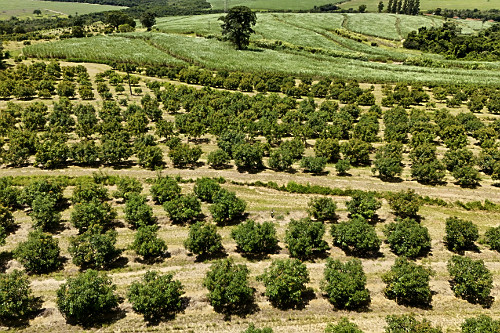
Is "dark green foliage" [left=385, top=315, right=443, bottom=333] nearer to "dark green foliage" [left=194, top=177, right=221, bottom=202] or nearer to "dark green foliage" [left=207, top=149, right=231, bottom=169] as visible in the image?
"dark green foliage" [left=194, top=177, right=221, bottom=202]

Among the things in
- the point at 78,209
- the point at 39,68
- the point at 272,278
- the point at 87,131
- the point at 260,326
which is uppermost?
the point at 39,68

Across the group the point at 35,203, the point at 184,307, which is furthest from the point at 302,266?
the point at 35,203

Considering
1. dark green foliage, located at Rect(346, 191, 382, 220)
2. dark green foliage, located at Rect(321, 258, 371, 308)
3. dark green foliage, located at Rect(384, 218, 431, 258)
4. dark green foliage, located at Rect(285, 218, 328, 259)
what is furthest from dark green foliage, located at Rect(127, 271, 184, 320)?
dark green foliage, located at Rect(384, 218, 431, 258)

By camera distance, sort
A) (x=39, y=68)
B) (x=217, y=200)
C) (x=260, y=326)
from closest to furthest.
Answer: (x=260, y=326)
(x=217, y=200)
(x=39, y=68)

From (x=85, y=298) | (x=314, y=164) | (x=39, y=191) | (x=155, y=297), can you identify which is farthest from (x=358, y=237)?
(x=39, y=191)

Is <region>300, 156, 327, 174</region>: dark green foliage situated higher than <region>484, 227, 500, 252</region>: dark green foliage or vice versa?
<region>300, 156, 327, 174</region>: dark green foliage

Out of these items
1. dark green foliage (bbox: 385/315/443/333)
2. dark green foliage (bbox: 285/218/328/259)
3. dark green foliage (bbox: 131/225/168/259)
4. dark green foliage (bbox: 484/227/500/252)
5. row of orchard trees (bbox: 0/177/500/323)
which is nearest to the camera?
Answer: dark green foliage (bbox: 385/315/443/333)

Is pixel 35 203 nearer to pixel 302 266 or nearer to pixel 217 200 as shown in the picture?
pixel 217 200
